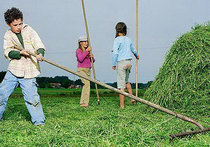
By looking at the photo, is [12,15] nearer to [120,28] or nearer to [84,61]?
[120,28]

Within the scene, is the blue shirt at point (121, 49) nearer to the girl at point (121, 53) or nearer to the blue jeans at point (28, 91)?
the girl at point (121, 53)

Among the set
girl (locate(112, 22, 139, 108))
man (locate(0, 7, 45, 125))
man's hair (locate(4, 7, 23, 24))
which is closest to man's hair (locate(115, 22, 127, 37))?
girl (locate(112, 22, 139, 108))

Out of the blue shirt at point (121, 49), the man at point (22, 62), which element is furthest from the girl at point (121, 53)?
the man at point (22, 62)

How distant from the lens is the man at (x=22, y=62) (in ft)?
14.7

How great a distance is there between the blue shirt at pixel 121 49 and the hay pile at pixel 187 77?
4.42ft

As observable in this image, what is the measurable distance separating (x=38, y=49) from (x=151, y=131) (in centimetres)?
A: 211

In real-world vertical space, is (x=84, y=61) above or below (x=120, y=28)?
below

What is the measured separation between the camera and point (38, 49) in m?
4.51

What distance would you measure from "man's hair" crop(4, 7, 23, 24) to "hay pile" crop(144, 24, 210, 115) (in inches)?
109

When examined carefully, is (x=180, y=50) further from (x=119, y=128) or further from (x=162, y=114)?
(x=119, y=128)

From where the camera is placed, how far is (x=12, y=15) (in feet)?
14.4

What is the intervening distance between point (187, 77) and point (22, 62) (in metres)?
2.86

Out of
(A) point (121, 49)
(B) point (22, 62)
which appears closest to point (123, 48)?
(A) point (121, 49)

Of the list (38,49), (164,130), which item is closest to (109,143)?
(164,130)
